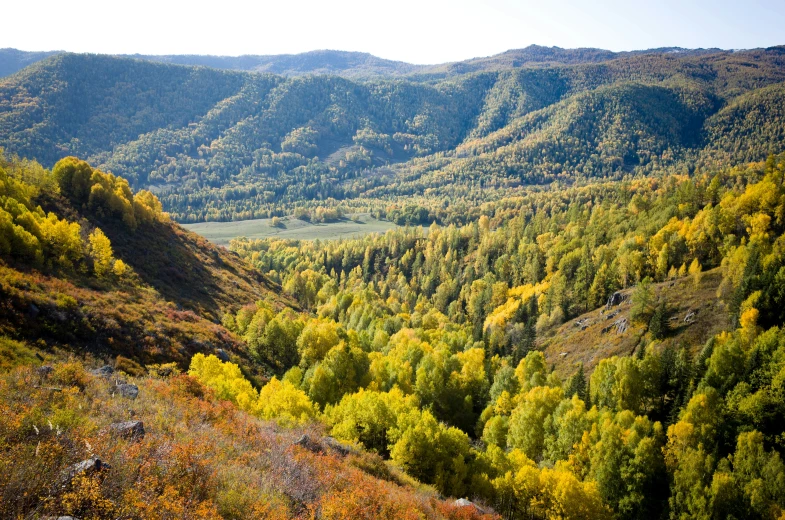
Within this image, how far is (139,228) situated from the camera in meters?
106

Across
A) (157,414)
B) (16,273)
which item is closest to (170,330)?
(16,273)

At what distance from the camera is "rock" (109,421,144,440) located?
23.4m

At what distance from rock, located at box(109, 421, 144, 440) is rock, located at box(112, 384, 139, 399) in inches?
309

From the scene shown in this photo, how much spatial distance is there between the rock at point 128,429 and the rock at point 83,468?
4147 mm

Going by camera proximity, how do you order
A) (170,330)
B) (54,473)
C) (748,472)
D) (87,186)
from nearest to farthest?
(54,473), (748,472), (170,330), (87,186)

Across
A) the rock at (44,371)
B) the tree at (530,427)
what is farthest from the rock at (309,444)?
the tree at (530,427)

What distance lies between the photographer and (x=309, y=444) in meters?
34.0

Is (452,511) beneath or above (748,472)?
above

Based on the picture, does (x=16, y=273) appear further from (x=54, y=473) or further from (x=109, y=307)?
(x=54, y=473)

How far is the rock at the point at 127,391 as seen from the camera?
31.7 m

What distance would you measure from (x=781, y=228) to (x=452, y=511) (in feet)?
396

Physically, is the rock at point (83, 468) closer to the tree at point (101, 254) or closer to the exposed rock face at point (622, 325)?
the tree at point (101, 254)

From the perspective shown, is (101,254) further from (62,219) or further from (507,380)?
(507,380)

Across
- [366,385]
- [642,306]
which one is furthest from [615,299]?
[366,385]
